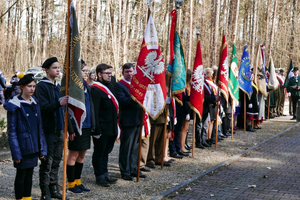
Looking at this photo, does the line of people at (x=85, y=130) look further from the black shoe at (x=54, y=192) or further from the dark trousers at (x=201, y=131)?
the dark trousers at (x=201, y=131)

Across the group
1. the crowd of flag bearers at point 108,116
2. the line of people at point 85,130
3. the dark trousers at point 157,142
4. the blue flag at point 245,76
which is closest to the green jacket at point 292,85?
the blue flag at point 245,76

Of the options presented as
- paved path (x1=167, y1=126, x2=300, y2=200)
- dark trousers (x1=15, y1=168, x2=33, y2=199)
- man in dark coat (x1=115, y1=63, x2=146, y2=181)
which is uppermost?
man in dark coat (x1=115, y1=63, x2=146, y2=181)

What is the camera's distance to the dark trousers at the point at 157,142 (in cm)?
832

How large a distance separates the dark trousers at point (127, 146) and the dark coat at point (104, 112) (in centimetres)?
49

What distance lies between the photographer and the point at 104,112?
6770 millimetres

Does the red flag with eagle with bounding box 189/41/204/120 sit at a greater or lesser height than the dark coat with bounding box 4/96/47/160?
greater

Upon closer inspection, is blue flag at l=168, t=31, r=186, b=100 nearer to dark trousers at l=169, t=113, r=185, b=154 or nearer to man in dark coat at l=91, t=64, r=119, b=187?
dark trousers at l=169, t=113, r=185, b=154

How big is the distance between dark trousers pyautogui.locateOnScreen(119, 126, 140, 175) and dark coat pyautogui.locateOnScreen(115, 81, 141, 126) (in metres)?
0.13

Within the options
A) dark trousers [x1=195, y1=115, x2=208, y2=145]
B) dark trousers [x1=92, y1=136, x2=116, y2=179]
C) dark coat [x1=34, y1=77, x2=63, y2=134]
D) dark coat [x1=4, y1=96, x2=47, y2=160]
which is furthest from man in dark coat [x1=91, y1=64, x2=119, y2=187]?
dark trousers [x1=195, y1=115, x2=208, y2=145]

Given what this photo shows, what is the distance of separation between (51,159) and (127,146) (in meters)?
1.95

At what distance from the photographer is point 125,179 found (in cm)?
729

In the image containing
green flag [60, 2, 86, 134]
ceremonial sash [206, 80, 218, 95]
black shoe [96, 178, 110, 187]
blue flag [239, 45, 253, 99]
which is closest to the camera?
green flag [60, 2, 86, 134]

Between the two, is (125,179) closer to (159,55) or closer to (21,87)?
(159,55)

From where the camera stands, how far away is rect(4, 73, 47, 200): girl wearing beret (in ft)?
16.1
